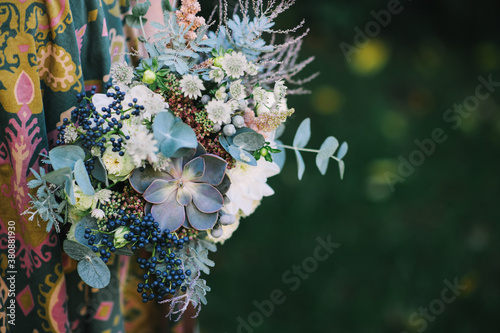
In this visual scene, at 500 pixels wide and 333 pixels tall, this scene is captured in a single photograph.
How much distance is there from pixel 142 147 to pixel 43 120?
0.89ft

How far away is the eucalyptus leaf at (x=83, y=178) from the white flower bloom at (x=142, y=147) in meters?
0.08

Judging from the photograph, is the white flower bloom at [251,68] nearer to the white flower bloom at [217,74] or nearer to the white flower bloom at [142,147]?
the white flower bloom at [217,74]

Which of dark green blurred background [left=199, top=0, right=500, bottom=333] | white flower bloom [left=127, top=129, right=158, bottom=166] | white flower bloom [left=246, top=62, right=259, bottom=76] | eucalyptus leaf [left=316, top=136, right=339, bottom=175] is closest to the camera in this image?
white flower bloom [left=127, top=129, right=158, bottom=166]

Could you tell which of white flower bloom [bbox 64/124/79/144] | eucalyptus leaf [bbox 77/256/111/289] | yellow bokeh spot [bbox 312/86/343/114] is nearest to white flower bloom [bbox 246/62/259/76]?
white flower bloom [bbox 64/124/79/144]

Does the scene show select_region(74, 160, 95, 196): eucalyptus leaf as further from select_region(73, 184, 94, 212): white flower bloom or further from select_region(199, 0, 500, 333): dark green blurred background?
select_region(199, 0, 500, 333): dark green blurred background

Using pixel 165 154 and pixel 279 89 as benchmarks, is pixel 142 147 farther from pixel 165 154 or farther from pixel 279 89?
pixel 279 89

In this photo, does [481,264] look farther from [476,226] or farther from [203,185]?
[203,185]

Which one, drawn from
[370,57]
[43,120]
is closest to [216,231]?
[43,120]

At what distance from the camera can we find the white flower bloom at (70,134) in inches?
31.4

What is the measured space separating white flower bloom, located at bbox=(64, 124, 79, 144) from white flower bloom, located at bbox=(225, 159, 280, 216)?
278mm

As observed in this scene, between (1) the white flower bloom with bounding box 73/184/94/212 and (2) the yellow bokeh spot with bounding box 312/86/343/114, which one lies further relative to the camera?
(2) the yellow bokeh spot with bounding box 312/86/343/114

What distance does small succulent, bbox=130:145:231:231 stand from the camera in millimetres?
810

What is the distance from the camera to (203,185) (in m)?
0.83

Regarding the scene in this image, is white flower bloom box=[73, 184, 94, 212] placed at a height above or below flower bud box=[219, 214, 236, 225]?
above
